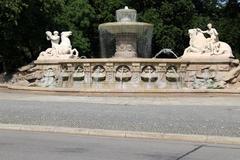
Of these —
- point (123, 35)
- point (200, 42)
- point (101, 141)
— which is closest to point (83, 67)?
point (123, 35)

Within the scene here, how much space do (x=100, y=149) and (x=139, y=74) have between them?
49.6 feet

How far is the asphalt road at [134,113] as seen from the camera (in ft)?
47.4

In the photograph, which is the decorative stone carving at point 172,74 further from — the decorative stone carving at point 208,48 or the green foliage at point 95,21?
the green foliage at point 95,21

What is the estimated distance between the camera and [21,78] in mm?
36688

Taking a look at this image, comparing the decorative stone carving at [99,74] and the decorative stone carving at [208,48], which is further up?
the decorative stone carving at [208,48]

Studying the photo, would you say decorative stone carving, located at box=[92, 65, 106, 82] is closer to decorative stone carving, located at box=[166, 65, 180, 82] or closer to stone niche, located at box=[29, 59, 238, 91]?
stone niche, located at box=[29, 59, 238, 91]

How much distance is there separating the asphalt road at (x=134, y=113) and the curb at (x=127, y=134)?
0.42m

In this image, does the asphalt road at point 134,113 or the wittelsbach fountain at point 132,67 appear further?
the wittelsbach fountain at point 132,67

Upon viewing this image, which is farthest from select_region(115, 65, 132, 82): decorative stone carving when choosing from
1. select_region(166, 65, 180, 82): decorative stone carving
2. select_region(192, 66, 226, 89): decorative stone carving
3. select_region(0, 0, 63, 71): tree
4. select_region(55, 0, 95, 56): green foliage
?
select_region(55, 0, 95, 56): green foliage

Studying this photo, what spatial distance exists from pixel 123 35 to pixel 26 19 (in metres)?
13.2

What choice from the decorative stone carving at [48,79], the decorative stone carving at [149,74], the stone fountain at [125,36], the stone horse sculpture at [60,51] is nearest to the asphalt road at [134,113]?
the decorative stone carving at [149,74]

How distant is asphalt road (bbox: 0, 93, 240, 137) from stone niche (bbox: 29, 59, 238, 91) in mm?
3742

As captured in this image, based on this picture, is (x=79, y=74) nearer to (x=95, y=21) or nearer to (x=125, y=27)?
(x=125, y=27)

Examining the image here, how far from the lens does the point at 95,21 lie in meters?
57.6
